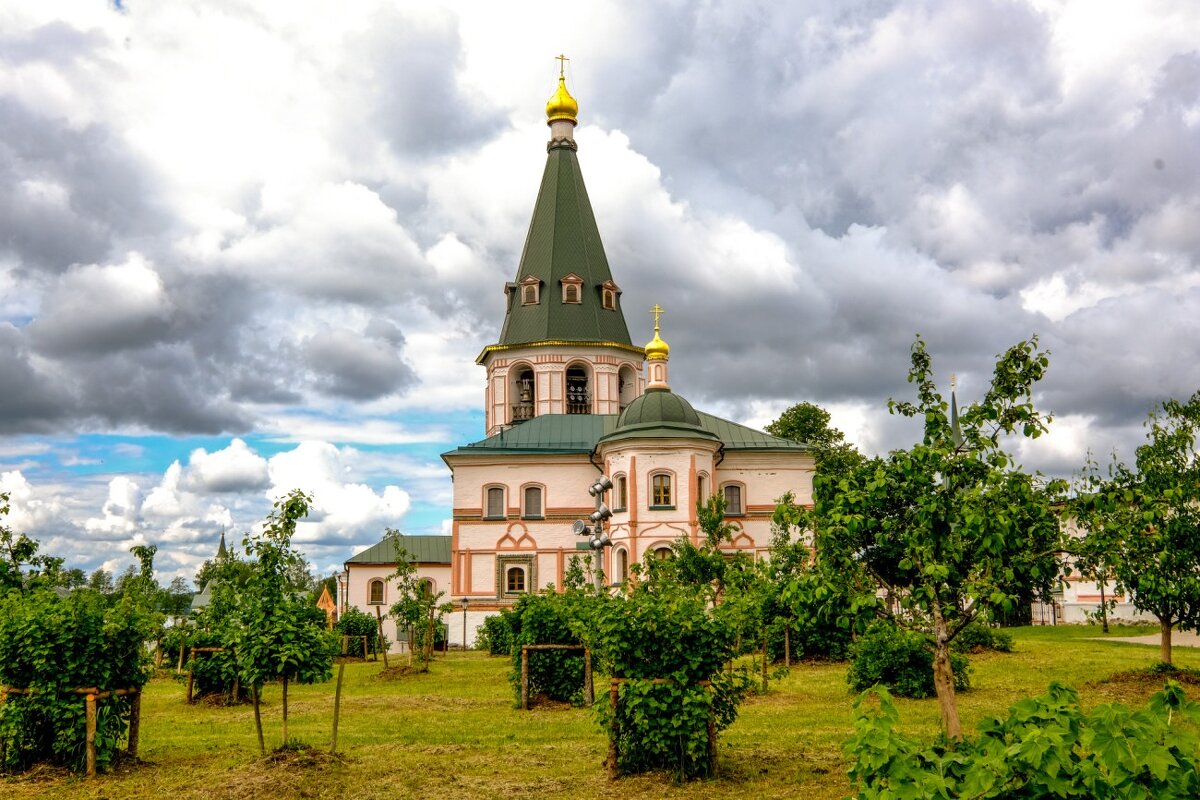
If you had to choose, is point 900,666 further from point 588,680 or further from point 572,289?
point 572,289

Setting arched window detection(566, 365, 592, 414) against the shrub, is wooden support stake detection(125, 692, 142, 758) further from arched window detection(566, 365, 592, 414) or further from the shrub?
arched window detection(566, 365, 592, 414)

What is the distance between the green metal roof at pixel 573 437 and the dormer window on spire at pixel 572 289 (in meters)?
7.37

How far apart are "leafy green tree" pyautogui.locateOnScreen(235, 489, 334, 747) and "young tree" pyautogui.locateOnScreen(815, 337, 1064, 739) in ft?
20.0

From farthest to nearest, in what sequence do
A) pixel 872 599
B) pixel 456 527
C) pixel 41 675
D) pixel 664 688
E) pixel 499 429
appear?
pixel 499 429 → pixel 456 527 → pixel 41 675 → pixel 664 688 → pixel 872 599

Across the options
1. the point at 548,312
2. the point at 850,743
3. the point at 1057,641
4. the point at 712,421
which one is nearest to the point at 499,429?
the point at 548,312

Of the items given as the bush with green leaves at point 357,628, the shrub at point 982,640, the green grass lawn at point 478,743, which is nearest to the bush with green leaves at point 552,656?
the green grass lawn at point 478,743

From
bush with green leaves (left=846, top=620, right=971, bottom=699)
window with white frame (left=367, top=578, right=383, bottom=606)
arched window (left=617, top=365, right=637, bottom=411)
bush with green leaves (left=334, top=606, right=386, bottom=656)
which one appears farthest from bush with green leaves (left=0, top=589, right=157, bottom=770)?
window with white frame (left=367, top=578, right=383, bottom=606)

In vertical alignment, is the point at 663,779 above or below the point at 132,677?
below

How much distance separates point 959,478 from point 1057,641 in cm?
2421

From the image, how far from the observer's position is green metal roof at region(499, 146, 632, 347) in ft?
163

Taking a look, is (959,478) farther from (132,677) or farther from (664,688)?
(132,677)

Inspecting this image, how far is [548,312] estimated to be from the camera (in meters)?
49.7

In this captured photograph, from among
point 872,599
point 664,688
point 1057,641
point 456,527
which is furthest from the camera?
point 456,527

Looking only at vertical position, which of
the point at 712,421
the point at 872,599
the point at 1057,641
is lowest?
the point at 1057,641
